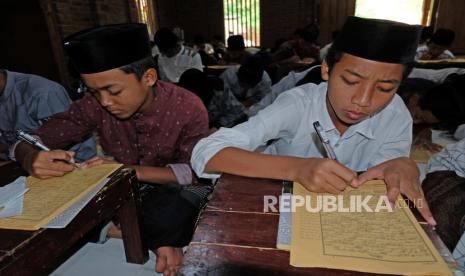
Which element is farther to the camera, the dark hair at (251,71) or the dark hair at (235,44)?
the dark hair at (235,44)

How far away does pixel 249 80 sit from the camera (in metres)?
4.02

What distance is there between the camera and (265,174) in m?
0.93

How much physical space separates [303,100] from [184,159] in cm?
65

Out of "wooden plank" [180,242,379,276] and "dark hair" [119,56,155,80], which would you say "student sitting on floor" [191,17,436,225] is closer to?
"wooden plank" [180,242,379,276]

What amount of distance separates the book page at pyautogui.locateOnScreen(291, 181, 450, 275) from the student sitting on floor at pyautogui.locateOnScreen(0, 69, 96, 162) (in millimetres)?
1604

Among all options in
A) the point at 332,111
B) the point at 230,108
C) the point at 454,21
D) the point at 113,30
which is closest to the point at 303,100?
the point at 332,111

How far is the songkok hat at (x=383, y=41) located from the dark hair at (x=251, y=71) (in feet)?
9.45

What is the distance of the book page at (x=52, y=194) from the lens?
30.4 inches

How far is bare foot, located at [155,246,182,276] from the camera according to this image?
4.42ft

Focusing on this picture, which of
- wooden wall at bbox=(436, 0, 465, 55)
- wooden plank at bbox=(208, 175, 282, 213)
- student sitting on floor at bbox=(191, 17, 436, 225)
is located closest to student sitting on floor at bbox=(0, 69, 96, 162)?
student sitting on floor at bbox=(191, 17, 436, 225)

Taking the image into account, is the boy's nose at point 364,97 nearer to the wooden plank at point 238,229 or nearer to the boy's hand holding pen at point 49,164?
the wooden plank at point 238,229

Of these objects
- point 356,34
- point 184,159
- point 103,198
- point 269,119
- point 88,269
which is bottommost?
point 88,269

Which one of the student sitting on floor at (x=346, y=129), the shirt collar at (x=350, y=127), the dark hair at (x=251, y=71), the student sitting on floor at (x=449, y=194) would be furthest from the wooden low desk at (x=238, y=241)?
the dark hair at (x=251, y=71)

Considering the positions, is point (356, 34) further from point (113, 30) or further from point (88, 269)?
point (88, 269)
